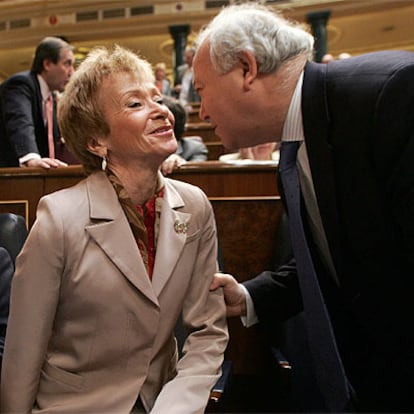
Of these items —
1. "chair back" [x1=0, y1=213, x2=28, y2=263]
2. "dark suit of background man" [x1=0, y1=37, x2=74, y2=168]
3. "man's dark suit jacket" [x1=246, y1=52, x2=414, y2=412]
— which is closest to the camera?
"man's dark suit jacket" [x1=246, y1=52, x2=414, y2=412]

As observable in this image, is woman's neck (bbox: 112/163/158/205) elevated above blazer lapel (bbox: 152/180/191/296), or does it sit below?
above

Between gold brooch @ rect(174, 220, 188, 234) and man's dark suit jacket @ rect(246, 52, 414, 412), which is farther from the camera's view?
gold brooch @ rect(174, 220, 188, 234)

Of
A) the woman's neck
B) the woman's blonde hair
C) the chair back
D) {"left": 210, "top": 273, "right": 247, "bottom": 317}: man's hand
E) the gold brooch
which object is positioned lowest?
{"left": 210, "top": 273, "right": 247, "bottom": 317}: man's hand

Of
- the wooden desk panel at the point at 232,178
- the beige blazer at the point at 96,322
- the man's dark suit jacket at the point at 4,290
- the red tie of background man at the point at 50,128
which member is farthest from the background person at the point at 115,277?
the red tie of background man at the point at 50,128

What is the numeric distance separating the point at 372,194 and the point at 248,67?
367 mm

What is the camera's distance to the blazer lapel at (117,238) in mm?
903

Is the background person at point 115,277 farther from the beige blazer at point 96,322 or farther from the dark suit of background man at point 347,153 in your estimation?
the dark suit of background man at point 347,153

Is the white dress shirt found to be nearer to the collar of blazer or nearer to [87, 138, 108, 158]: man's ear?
the collar of blazer

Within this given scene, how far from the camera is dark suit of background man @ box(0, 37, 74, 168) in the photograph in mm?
2207

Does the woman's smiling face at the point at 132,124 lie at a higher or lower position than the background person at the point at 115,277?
higher

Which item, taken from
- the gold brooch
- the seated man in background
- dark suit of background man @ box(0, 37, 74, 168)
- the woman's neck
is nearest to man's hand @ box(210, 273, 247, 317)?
the gold brooch

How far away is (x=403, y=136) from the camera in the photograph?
0.78 m

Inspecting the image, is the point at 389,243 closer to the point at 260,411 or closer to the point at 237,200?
the point at 237,200

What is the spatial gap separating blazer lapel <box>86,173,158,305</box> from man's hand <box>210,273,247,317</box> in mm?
215
